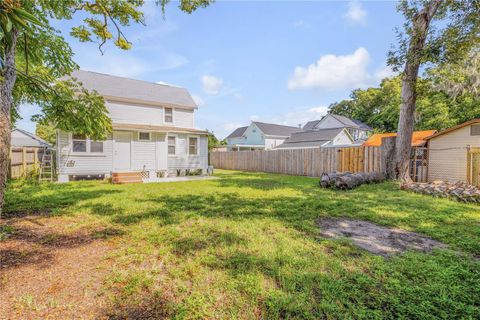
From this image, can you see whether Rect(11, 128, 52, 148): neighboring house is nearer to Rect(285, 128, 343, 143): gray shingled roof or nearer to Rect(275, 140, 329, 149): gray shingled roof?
Rect(275, 140, 329, 149): gray shingled roof

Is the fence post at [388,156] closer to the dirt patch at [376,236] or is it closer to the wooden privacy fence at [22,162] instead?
the dirt patch at [376,236]

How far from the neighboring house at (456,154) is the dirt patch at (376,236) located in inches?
279

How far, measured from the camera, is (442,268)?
2.69 metres

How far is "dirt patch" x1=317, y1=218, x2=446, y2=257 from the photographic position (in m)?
3.32

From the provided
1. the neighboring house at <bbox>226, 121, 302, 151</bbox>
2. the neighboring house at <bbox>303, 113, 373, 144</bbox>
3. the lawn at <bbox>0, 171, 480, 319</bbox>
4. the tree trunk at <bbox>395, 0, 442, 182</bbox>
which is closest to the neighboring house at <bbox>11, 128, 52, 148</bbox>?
the lawn at <bbox>0, 171, 480, 319</bbox>

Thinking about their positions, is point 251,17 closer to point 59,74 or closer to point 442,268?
point 59,74

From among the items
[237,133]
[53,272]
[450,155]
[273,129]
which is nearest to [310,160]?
[450,155]

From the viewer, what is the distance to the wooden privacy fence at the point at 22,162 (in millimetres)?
11336

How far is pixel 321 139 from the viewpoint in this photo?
2612cm

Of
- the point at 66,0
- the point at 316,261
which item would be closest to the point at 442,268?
the point at 316,261

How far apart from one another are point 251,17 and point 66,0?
19.5 ft

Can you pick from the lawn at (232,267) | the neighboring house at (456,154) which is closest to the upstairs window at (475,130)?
the neighboring house at (456,154)

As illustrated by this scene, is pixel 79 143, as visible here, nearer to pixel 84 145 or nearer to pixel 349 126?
pixel 84 145

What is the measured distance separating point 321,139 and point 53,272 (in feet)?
86.6
